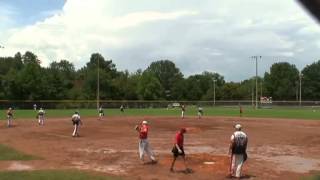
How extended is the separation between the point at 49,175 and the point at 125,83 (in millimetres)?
130166

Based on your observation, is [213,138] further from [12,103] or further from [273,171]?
[12,103]

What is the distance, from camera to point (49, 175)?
63.7ft

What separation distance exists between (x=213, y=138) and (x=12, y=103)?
2636 inches

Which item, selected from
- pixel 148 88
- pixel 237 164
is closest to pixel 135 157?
pixel 237 164

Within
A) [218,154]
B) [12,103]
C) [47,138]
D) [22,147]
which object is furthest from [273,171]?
[12,103]

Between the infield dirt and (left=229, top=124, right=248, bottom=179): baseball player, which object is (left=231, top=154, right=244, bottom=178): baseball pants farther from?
the infield dirt

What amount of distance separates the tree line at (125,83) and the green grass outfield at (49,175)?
97.1 meters

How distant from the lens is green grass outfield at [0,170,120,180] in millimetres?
18750

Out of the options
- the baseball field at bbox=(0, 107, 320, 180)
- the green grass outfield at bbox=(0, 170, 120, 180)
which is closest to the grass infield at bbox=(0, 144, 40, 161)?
the baseball field at bbox=(0, 107, 320, 180)

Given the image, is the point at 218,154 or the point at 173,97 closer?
the point at 218,154

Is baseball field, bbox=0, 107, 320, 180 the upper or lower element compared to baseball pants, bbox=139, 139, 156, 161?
lower

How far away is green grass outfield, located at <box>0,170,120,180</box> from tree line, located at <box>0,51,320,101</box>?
9706 cm

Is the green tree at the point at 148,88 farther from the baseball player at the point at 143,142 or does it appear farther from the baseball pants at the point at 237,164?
the baseball pants at the point at 237,164

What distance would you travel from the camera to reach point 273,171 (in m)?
20.6
